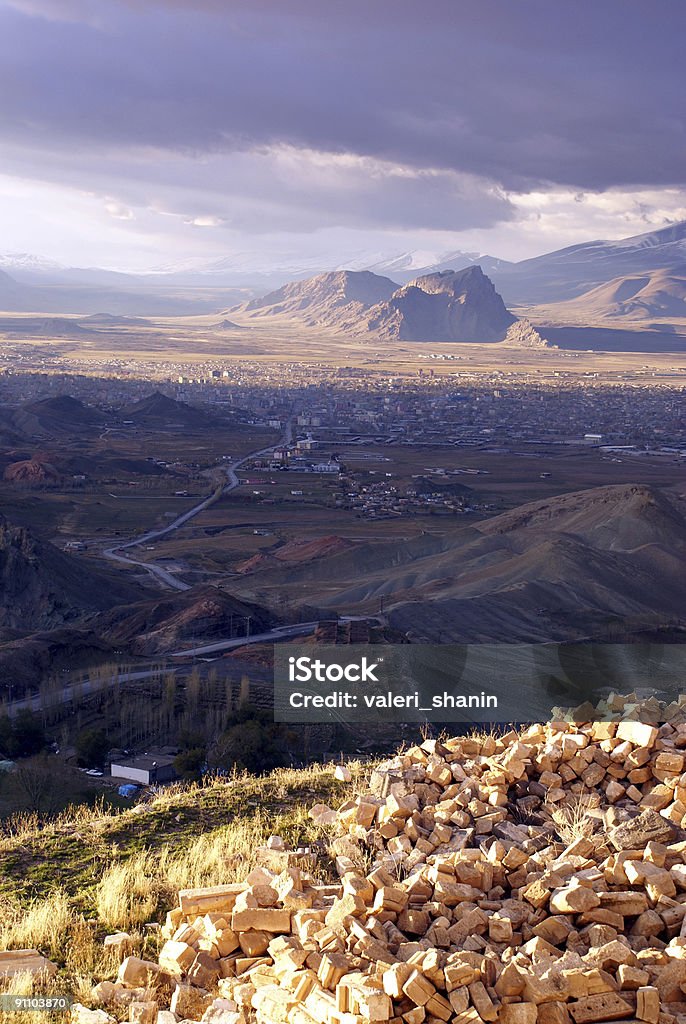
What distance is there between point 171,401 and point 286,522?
6636 cm

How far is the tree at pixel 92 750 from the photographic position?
22641 mm

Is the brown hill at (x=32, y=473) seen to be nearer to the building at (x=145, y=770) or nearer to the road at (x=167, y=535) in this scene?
the road at (x=167, y=535)

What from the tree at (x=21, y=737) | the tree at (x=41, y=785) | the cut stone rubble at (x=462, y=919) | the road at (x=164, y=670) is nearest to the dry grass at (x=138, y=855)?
the cut stone rubble at (x=462, y=919)

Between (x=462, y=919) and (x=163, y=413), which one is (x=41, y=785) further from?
(x=163, y=413)

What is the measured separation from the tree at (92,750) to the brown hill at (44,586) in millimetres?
19910

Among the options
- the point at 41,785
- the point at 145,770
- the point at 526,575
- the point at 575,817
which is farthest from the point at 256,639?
the point at 575,817

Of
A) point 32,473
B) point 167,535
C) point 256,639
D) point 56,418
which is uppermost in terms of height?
point 56,418

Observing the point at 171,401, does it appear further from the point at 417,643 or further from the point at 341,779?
the point at 341,779

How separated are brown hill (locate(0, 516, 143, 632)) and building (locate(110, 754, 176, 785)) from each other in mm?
20966

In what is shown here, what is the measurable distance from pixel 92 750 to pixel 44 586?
76.7 ft

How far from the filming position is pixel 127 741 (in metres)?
25.1

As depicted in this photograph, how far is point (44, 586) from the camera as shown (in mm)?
44969

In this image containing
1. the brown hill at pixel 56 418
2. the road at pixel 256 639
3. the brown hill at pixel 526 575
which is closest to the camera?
the road at pixel 256 639

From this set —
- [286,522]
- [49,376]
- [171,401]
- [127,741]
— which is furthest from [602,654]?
[49,376]
